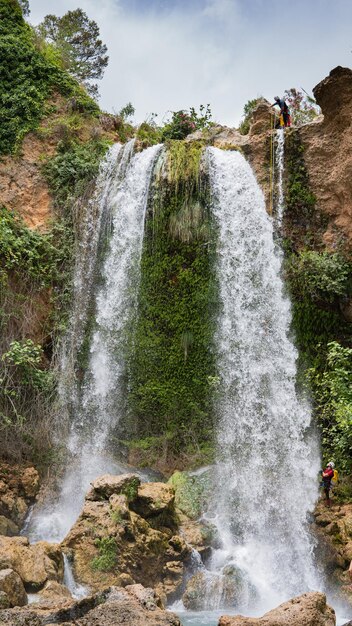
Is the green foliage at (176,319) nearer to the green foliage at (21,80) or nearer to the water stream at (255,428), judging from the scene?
the water stream at (255,428)

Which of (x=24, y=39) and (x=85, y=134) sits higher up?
(x=24, y=39)

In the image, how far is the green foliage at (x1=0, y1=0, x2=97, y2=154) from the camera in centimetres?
1558

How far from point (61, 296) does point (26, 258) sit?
1192 millimetres

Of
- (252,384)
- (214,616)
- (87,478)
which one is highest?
(252,384)

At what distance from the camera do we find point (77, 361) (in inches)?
513

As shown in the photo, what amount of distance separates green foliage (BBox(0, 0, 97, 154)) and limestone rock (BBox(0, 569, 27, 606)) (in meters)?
11.6

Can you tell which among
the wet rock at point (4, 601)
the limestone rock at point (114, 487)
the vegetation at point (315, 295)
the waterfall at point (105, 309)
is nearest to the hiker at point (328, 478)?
the vegetation at point (315, 295)

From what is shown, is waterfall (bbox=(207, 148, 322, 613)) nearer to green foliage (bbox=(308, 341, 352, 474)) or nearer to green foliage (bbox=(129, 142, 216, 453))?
green foliage (bbox=(308, 341, 352, 474))

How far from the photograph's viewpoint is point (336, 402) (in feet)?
36.7

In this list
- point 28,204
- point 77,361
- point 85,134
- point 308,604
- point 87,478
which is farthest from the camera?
point 85,134

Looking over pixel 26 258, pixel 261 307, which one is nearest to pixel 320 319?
pixel 261 307

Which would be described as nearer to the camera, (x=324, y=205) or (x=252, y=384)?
(x=252, y=384)

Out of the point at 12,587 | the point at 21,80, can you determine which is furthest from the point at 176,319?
the point at 21,80

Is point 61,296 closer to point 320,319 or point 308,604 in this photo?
point 320,319
